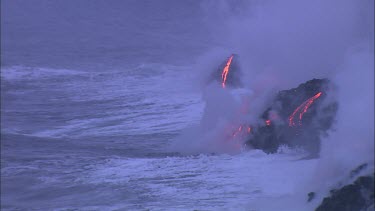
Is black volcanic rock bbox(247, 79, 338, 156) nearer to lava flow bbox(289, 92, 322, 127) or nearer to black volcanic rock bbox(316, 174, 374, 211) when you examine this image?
lava flow bbox(289, 92, 322, 127)

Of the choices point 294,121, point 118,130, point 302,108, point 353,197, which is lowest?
point 353,197

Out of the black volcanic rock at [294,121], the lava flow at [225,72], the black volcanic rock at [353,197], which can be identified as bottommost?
the black volcanic rock at [353,197]

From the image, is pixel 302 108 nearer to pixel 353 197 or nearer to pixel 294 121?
pixel 294 121

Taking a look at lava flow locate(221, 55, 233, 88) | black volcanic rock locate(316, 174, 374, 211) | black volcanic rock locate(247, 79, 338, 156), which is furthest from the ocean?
lava flow locate(221, 55, 233, 88)

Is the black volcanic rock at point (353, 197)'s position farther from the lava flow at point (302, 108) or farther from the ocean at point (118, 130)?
the lava flow at point (302, 108)

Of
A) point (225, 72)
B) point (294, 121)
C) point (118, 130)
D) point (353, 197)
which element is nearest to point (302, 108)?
point (294, 121)

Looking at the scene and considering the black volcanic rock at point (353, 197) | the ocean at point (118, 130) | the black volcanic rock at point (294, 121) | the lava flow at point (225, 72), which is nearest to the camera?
the black volcanic rock at point (353, 197)

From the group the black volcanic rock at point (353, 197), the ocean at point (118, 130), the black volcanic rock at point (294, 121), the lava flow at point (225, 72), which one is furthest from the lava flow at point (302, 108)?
the black volcanic rock at point (353, 197)

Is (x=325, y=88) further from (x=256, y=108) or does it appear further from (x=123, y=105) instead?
(x=123, y=105)
